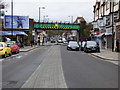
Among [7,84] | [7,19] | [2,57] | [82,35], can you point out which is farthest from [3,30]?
[7,84]

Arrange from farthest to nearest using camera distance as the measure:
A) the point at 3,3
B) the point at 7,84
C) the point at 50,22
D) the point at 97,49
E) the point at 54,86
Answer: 1. the point at 50,22
2. the point at 3,3
3. the point at 97,49
4. the point at 7,84
5. the point at 54,86

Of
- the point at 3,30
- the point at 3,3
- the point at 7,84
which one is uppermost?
the point at 3,3

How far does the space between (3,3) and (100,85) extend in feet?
124

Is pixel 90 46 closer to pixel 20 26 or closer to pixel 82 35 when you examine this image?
pixel 20 26

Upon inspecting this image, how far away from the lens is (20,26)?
60.5 meters

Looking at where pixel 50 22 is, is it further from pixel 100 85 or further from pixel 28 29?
pixel 100 85

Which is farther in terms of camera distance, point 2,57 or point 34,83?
point 2,57

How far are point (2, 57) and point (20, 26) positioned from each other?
Answer: 36.9 m

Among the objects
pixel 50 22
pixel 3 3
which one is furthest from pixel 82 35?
pixel 3 3

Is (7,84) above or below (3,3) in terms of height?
below

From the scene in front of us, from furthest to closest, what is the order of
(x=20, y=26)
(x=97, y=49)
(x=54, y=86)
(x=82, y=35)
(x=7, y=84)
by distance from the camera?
(x=82, y=35), (x=20, y=26), (x=97, y=49), (x=7, y=84), (x=54, y=86)

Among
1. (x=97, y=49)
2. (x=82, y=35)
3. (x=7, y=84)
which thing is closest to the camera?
(x=7, y=84)

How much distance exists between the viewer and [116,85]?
30.6 ft

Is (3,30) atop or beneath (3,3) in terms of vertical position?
beneath
